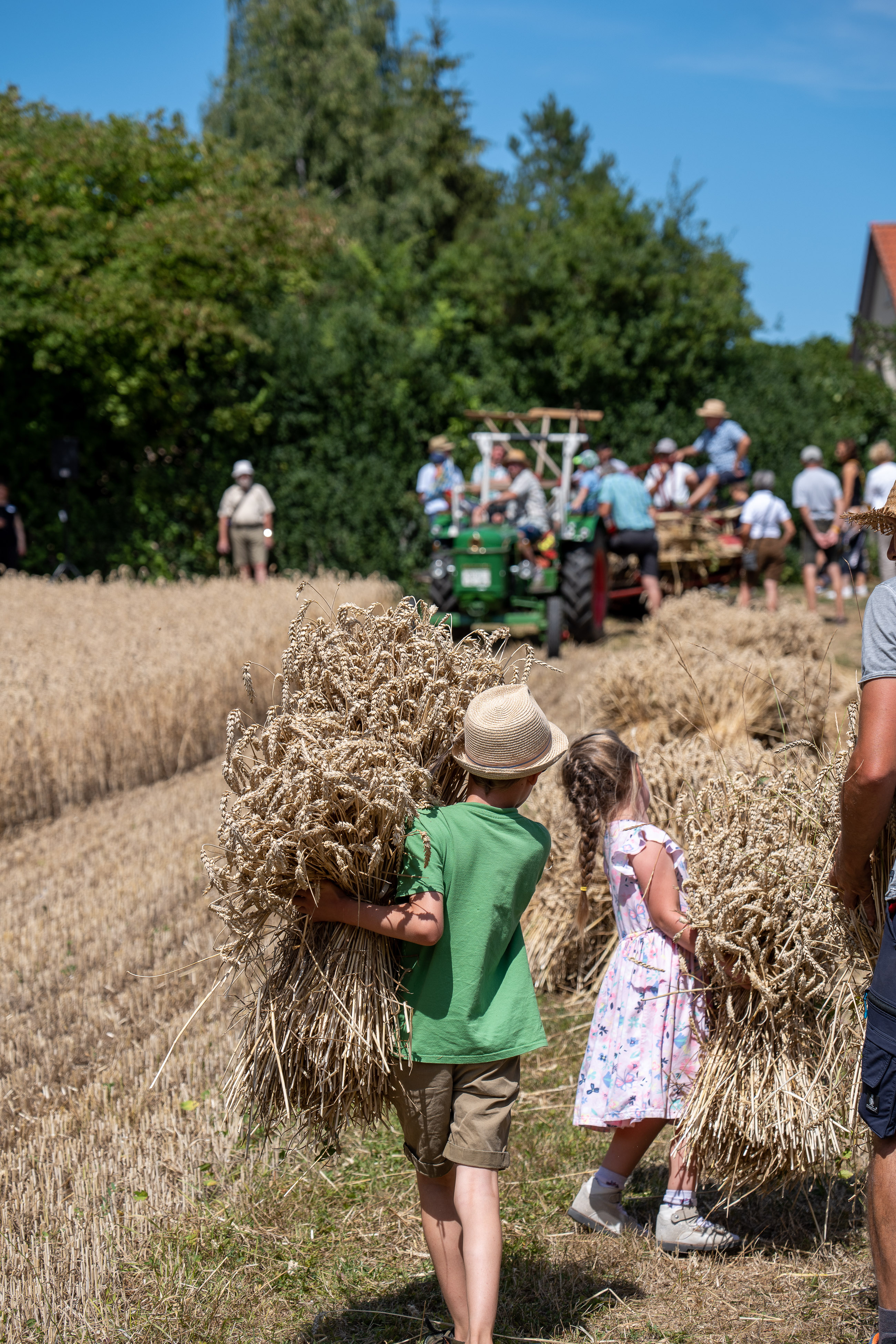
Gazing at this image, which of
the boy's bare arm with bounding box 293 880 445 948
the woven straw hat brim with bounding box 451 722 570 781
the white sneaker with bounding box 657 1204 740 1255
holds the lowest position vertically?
the white sneaker with bounding box 657 1204 740 1255

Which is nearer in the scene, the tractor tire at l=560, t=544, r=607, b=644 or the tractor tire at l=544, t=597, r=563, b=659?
the tractor tire at l=544, t=597, r=563, b=659

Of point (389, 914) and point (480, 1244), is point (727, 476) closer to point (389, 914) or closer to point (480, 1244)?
point (389, 914)

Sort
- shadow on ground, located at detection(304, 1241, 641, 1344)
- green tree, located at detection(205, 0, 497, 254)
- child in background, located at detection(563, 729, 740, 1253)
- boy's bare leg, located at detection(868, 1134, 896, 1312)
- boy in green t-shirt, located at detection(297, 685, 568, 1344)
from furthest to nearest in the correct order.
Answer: green tree, located at detection(205, 0, 497, 254) → child in background, located at detection(563, 729, 740, 1253) → shadow on ground, located at detection(304, 1241, 641, 1344) → boy in green t-shirt, located at detection(297, 685, 568, 1344) → boy's bare leg, located at detection(868, 1134, 896, 1312)

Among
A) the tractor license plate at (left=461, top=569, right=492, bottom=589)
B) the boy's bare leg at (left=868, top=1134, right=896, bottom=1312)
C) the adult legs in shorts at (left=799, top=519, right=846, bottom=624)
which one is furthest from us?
the adult legs in shorts at (left=799, top=519, right=846, bottom=624)

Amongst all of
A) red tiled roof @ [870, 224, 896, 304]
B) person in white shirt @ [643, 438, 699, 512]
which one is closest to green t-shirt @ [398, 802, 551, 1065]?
person in white shirt @ [643, 438, 699, 512]

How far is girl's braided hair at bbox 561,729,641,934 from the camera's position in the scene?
10.00 feet

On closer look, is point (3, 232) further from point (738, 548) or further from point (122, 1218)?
point (122, 1218)

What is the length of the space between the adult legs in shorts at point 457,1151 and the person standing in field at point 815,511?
9.50m

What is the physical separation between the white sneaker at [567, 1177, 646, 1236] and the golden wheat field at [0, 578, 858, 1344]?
75 millimetres

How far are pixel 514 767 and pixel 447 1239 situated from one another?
0.99m

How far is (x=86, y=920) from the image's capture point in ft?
16.1

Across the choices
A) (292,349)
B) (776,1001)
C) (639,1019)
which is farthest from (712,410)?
(776,1001)

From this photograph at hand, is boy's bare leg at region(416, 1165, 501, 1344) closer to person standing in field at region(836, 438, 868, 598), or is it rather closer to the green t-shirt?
the green t-shirt

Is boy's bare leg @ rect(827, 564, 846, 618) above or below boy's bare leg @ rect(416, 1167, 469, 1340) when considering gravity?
above
